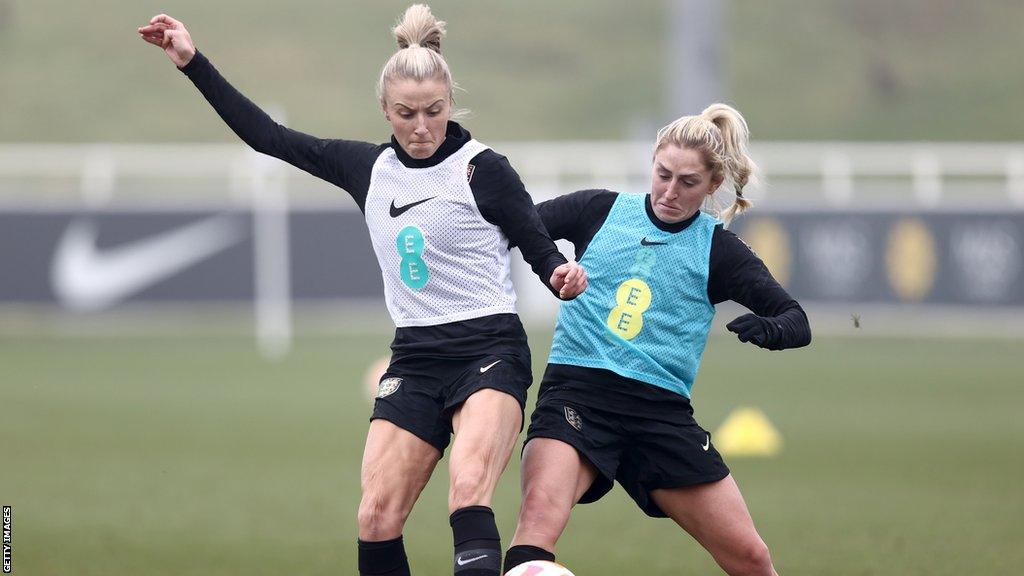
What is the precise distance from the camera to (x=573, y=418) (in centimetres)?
557

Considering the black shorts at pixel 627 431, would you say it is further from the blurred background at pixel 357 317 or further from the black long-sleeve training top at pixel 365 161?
the blurred background at pixel 357 317

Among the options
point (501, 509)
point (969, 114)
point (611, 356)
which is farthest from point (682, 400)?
point (969, 114)

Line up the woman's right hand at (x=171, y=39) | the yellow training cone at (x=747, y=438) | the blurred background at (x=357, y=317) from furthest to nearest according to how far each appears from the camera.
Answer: the yellow training cone at (x=747, y=438) < the blurred background at (x=357, y=317) < the woman's right hand at (x=171, y=39)

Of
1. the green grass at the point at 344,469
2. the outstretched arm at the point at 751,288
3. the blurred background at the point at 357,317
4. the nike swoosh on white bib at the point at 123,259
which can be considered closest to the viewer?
the outstretched arm at the point at 751,288

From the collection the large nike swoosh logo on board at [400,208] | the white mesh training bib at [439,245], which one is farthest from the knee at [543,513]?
the large nike swoosh logo on board at [400,208]

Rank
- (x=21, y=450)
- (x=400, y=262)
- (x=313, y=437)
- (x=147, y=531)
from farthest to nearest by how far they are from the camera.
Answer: (x=313, y=437)
(x=21, y=450)
(x=147, y=531)
(x=400, y=262)

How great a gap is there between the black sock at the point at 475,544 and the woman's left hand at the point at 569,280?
719 millimetres

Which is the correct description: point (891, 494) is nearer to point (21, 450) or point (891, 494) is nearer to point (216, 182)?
point (21, 450)

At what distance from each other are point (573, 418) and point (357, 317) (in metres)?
14.4

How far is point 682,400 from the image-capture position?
573 centimetres

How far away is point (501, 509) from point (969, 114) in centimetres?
3810

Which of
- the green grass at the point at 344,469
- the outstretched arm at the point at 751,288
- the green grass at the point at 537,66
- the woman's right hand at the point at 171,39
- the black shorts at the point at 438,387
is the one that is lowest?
the green grass at the point at 344,469

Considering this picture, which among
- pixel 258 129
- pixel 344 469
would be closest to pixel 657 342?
pixel 258 129

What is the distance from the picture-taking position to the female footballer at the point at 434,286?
5344 millimetres
